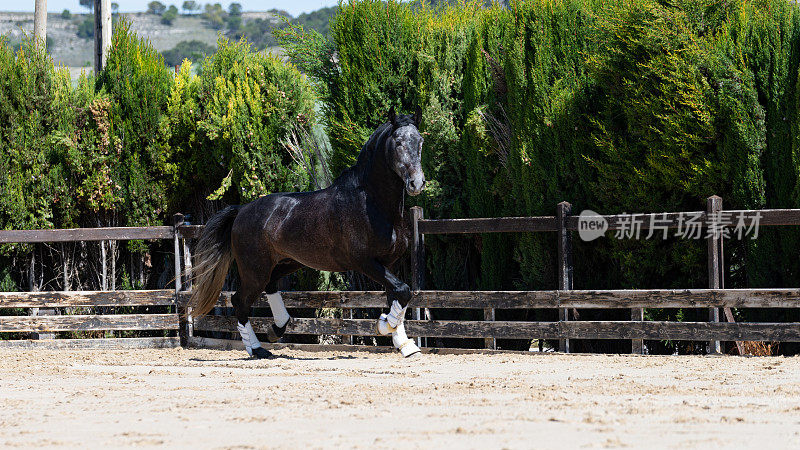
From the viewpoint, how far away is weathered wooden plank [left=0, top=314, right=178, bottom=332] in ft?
35.4

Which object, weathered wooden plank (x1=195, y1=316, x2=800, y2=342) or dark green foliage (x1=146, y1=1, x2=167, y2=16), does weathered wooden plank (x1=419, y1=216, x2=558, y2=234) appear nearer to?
weathered wooden plank (x1=195, y1=316, x2=800, y2=342)

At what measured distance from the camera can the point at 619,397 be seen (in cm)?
569

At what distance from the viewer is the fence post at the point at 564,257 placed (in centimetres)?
867

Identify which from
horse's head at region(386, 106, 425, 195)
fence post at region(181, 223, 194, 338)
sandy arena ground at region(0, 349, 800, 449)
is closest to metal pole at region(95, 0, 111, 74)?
fence post at region(181, 223, 194, 338)

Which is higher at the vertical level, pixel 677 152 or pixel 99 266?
pixel 677 152

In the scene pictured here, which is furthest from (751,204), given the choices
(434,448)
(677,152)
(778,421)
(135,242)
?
(135,242)

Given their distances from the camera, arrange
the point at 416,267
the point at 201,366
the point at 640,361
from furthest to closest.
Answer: the point at 416,267
the point at 201,366
the point at 640,361

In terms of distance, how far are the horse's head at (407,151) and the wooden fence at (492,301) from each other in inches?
61.0

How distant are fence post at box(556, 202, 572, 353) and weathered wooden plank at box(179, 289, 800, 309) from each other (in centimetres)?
13

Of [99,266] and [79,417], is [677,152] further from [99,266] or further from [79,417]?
[99,266]

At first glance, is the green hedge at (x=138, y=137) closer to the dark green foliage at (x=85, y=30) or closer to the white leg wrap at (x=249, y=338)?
the white leg wrap at (x=249, y=338)

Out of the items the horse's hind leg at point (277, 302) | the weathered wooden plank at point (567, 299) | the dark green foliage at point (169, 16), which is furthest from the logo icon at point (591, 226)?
A: the dark green foliage at point (169, 16)

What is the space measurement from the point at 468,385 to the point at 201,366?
300 centimetres

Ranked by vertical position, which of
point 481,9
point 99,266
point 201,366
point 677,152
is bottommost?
point 201,366
